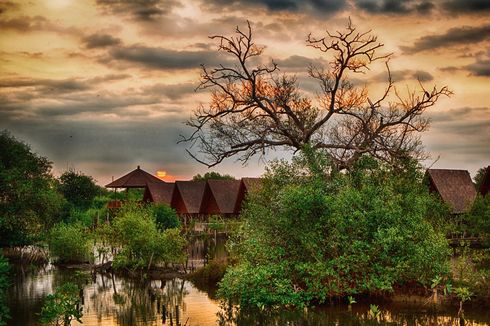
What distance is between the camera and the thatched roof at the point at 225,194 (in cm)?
6050

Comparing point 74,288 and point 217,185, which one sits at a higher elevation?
point 217,185

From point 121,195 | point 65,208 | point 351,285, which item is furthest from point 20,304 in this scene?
point 121,195

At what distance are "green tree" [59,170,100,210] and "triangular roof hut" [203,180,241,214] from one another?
18.8 meters

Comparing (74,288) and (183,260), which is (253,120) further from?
(74,288)

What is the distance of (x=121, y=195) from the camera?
90.4 meters

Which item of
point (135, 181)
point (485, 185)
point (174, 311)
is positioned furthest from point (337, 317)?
point (135, 181)

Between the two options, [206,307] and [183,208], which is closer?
[206,307]

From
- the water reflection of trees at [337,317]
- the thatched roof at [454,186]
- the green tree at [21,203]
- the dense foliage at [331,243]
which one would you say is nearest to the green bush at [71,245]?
the green tree at [21,203]

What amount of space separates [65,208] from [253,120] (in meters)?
35.3

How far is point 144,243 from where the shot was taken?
2898cm

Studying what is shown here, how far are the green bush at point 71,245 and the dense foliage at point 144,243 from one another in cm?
420

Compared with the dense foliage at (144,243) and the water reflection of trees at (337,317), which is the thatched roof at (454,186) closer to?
the dense foliage at (144,243)

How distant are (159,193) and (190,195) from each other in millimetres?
3982

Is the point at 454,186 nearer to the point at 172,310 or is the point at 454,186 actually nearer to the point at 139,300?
the point at 139,300
